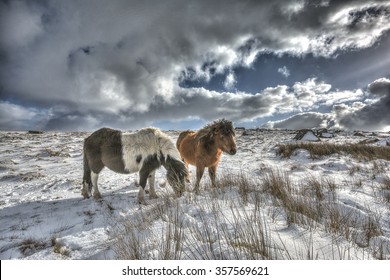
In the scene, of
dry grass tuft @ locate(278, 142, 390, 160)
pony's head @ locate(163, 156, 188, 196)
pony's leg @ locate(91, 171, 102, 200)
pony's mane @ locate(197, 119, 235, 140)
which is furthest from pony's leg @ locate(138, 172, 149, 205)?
dry grass tuft @ locate(278, 142, 390, 160)

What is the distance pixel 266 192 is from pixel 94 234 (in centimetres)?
322

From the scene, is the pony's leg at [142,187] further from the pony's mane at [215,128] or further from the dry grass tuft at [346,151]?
the dry grass tuft at [346,151]

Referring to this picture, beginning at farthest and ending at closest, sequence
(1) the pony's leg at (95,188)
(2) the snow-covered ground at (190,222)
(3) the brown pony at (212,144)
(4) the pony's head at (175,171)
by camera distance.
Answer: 1. (3) the brown pony at (212,144)
2. (1) the pony's leg at (95,188)
3. (4) the pony's head at (175,171)
4. (2) the snow-covered ground at (190,222)

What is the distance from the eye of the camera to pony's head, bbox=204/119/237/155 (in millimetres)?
4672

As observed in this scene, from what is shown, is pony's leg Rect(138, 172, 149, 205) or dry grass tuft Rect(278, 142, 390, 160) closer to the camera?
pony's leg Rect(138, 172, 149, 205)

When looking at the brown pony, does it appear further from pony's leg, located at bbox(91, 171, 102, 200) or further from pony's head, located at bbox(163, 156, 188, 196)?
pony's leg, located at bbox(91, 171, 102, 200)

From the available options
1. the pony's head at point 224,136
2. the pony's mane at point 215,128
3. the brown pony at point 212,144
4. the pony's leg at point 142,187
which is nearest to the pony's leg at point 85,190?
the pony's leg at point 142,187

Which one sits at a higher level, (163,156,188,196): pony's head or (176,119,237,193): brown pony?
(176,119,237,193): brown pony

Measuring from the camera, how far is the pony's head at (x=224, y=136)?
4.67 meters

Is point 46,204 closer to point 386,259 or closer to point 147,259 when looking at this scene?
point 147,259

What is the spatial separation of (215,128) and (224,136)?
37 centimetres

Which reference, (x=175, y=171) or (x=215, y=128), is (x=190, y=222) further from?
(x=215, y=128)

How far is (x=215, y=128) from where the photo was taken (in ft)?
16.5

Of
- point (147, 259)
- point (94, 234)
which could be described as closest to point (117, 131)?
point (94, 234)
